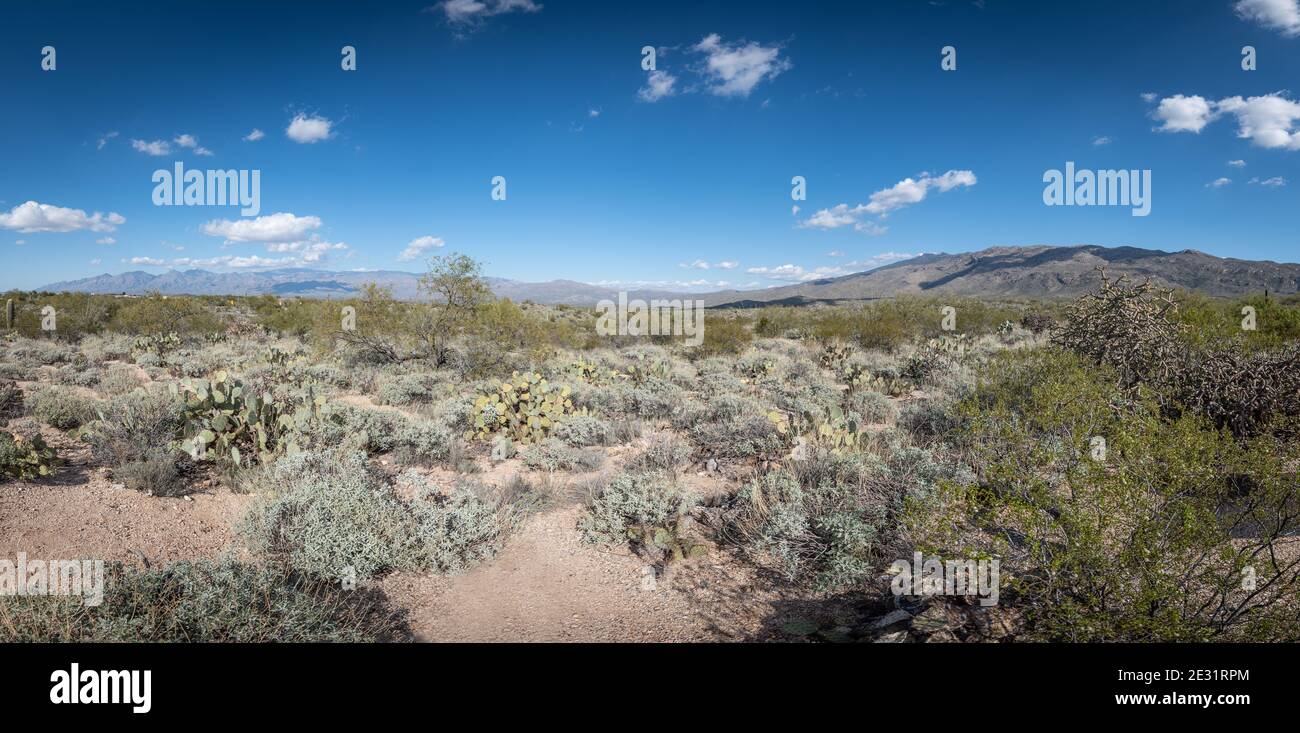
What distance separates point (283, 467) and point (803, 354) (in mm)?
16427

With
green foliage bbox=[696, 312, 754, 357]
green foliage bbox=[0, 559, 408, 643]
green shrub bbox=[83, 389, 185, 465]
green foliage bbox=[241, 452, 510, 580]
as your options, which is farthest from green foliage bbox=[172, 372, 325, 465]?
green foliage bbox=[696, 312, 754, 357]

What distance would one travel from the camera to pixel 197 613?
335 centimetres

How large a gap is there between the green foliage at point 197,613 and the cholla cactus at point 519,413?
15.6 ft

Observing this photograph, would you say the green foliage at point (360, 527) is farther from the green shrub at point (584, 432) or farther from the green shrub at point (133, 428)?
the green shrub at point (584, 432)

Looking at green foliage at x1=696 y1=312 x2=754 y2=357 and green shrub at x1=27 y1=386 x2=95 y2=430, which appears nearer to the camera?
green shrub at x1=27 y1=386 x2=95 y2=430

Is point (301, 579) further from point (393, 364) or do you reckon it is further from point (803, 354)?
point (803, 354)

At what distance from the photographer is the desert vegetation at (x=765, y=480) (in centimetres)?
346

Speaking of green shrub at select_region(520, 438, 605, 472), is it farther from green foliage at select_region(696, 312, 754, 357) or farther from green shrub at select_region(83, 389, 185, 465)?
green foliage at select_region(696, 312, 754, 357)

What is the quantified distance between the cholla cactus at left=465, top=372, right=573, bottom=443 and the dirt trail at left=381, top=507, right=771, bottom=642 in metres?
3.49

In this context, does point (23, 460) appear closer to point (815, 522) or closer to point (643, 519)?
point (643, 519)

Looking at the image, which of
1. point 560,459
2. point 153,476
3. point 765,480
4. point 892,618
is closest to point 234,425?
point 153,476

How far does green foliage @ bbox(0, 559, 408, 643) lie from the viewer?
121 inches

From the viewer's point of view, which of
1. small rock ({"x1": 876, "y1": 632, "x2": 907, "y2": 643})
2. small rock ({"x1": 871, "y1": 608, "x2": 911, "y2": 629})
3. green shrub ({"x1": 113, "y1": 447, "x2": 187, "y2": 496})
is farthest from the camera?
green shrub ({"x1": 113, "y1": 447, "x2": 187, "y2": 496})

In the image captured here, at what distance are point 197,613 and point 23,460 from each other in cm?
512
